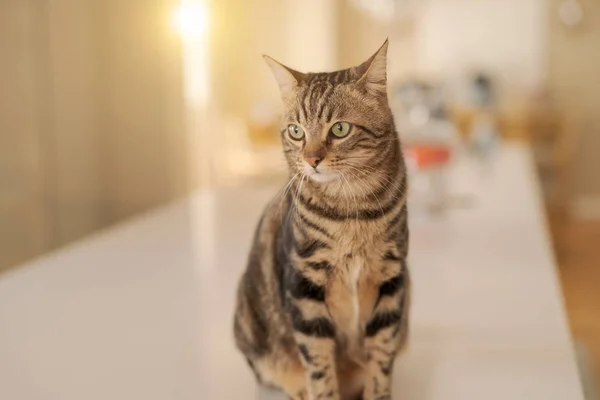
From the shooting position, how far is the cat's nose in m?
0.75

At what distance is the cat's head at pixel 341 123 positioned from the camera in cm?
76

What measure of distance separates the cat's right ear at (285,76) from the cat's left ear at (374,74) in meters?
0.07

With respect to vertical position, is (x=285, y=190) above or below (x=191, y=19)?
below

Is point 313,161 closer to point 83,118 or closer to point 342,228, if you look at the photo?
point 342,228

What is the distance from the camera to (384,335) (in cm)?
80

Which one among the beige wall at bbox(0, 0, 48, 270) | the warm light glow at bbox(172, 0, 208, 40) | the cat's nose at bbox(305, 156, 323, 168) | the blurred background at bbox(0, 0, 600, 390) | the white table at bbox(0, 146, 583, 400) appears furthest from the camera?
the warm light glow at bbox(172, 0, 208, 40)

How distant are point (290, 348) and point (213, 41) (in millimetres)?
3209

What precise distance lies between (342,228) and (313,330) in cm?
12

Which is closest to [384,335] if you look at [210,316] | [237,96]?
[210,316]

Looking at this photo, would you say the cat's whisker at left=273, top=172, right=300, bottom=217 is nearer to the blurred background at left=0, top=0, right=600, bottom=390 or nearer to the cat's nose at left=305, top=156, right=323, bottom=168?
the cat's nose at left=305, top=156, right=323, bottom=168

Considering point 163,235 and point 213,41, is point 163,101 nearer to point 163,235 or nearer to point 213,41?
point 213,41

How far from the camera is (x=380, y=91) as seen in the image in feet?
2.58

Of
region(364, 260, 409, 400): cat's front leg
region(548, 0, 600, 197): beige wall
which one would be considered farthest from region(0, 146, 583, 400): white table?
region(548, 0, 600, 197): beige wall

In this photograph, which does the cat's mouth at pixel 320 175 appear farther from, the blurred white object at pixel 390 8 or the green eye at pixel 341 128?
the blurred white object at pixel 390 8
